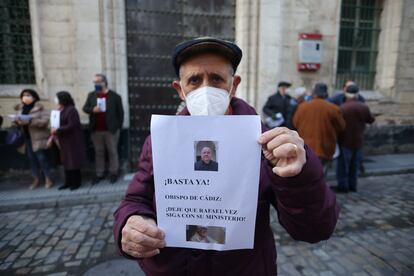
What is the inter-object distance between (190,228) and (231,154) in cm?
33

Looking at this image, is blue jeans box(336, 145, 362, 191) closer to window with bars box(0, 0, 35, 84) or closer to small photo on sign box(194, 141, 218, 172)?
small photo on sign box(194, 141, 218, 172)

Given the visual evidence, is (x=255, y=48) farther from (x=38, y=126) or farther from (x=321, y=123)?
(x=38, y=126)

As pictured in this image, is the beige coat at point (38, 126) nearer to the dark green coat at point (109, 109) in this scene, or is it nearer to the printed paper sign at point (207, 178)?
the dark green coat at point (109, 109)

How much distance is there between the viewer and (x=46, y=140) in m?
5.76

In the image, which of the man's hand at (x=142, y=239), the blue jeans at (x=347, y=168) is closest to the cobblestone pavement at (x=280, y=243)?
the blue jeans at (x=347, y=168)

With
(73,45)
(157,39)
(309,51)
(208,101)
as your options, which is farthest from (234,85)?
(309,51)

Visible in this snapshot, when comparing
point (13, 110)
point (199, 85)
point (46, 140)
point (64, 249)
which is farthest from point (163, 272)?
point (13, 110)

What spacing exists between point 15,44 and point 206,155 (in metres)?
7.08

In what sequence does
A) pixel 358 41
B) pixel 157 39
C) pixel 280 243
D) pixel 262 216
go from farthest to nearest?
pixel 358 41 → pixel 157 39 → pixel 280 243 → pixel 262 216

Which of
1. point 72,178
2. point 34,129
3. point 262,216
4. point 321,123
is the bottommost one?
point 72,178

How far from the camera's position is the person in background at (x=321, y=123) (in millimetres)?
4996

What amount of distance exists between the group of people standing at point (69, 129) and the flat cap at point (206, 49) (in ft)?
15.8

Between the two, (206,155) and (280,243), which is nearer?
(206,155)

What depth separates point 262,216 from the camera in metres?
1.24
